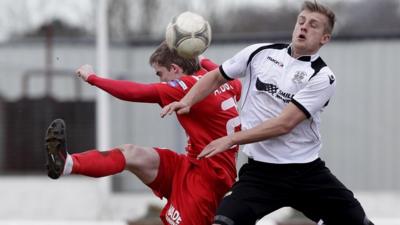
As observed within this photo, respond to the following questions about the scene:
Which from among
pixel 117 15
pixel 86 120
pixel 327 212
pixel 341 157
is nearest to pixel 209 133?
pixel 327 212

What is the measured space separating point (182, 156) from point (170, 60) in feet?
2.67

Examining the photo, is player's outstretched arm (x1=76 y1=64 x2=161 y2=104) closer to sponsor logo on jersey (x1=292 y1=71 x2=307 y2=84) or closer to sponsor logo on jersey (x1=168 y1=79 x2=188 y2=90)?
sponsor logo on jersey (x1=168 y1=79 x2=188 y2=90)

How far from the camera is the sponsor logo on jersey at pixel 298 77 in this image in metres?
6.98

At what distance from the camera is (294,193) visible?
7137 mm

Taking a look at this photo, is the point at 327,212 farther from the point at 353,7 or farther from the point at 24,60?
the point at 353,7

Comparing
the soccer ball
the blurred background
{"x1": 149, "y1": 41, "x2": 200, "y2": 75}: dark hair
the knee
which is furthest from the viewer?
the blurred background

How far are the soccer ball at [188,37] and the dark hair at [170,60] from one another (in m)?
0.14

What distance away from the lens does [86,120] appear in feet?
64.5

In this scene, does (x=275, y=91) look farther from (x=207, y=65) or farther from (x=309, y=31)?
(x=207, y=65)

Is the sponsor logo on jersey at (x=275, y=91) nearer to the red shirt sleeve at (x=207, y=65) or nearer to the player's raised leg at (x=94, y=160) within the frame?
the red shirt sleeve at (x=207, y=65)

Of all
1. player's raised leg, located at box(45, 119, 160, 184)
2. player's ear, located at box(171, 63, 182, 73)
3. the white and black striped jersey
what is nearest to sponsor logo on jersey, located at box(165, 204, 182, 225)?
player's raised leg, located at box(45, 119, 160, 184)

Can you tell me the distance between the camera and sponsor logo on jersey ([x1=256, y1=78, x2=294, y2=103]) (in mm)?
6996

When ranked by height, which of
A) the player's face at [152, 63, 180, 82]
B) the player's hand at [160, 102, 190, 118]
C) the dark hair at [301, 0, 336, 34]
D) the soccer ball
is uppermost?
the dark hair at [301, 0, 336, 34]

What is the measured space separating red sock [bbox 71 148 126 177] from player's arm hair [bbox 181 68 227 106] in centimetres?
71
